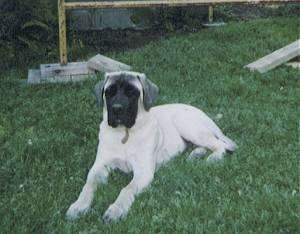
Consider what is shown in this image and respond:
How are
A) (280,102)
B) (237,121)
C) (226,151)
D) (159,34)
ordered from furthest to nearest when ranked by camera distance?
(159,34) < (280,102) < (237,121) < (226,151)

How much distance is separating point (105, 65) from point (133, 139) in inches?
146

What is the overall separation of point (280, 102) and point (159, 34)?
4.36 m

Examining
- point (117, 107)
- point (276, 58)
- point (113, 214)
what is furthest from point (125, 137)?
point (276, 58)

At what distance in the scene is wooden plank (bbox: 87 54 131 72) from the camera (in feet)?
32.3

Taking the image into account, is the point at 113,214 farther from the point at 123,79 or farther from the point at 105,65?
the point at 105,65

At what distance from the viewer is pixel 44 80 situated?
388 inches

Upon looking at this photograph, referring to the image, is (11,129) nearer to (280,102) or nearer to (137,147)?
(137,147)

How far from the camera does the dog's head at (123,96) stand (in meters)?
6.11

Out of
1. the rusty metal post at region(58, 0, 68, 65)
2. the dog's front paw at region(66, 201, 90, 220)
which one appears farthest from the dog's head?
the rusty metal post at region(58, 0, 68, 65)

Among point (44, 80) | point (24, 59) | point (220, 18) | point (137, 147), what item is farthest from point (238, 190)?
point (220, 18)

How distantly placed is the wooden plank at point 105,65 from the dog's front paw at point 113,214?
4360 mm

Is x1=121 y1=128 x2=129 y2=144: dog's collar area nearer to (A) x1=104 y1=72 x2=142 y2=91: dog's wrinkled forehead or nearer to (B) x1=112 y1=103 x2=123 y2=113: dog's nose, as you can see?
(B) x1=112 y1=103 x2=123 y2=113: dog's nose

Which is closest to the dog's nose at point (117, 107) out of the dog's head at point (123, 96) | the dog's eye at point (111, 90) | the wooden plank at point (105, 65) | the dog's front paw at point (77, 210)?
the dog's head at point (123, 96)

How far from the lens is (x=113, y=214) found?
5.57m
